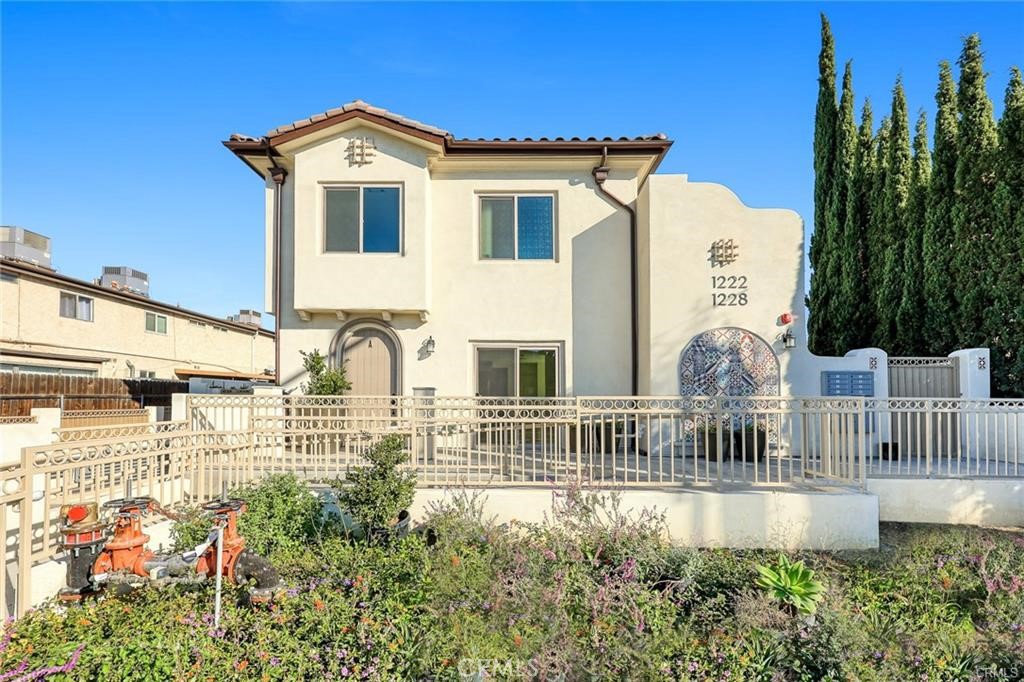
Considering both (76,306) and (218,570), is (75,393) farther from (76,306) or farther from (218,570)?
(218,570)

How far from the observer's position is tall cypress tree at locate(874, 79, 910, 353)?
14.0 metres

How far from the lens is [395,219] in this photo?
11094mm

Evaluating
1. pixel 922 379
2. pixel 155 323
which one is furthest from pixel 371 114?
pixel 155 323

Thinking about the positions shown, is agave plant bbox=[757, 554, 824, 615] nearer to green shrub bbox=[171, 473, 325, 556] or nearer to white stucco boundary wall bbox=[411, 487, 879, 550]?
white stucco boundary wall bbox=[411, 487, 879, 550]

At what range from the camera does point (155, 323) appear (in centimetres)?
2366

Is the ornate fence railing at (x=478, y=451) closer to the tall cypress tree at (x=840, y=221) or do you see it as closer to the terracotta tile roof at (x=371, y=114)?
the terracotta tile roof at (x=371, y=114)

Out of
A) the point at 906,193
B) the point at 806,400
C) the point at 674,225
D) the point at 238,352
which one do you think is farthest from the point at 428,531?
the point at 238,352

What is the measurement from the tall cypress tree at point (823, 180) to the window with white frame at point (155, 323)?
27174mm

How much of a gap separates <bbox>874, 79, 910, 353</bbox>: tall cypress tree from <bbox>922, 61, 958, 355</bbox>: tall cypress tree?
4.10ft

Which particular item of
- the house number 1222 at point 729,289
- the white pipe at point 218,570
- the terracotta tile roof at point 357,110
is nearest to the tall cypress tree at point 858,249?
the house number 1222 at point 729,289

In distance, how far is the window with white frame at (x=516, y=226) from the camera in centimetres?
1164

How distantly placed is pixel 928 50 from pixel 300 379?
56.7ft

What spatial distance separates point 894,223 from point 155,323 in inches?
1139

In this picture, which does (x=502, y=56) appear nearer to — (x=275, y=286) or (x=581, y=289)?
(x=581, y=289)
